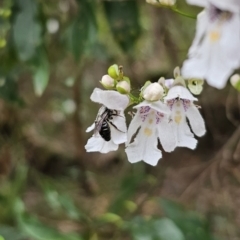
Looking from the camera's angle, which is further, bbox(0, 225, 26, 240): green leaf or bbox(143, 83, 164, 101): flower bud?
bbox(0, 225, 26, 240): green leaf

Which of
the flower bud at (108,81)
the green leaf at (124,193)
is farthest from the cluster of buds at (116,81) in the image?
the green leaf at (124,193)

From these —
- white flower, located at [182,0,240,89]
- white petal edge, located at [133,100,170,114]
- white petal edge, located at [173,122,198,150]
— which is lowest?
white petal edge, located at [173,122,198,150]

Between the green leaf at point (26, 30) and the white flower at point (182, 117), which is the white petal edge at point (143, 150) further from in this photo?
the green leaf at point (26, 30)

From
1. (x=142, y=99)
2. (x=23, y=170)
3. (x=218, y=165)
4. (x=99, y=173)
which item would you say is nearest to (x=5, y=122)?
(x=23, y=170)

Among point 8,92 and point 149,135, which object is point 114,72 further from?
point 8,92

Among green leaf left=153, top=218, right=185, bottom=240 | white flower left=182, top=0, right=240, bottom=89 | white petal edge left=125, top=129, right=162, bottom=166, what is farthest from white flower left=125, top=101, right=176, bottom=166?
green leaf left=153, top=218, right=185, bottom=240

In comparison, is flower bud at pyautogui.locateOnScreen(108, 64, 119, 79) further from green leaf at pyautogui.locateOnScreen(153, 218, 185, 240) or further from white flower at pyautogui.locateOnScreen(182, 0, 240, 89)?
green leaf at pyautogui.locateOnScreen(153, 218, 185, 240)

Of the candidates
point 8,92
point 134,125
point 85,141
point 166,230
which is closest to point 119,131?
point 134,125

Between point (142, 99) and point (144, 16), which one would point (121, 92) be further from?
point (144, 16)
